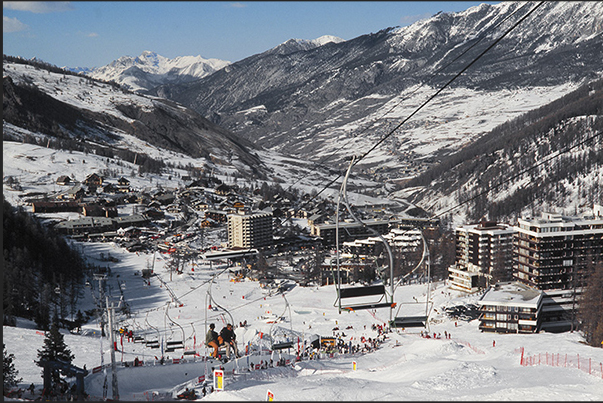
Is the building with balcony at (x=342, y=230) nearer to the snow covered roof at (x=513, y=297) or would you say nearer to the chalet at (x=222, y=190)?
the chalet at (x=222, y=190)

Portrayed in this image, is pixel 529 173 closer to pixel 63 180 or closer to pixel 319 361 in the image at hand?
pixel 63 180

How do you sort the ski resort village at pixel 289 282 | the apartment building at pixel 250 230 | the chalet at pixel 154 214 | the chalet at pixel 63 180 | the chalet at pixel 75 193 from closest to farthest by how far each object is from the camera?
the ski resort village at pixel 289 282
the apartment building at pixel 250 230
the chalet at pixel 154 214
the chalet at pixel 75 193
the chalet at pixel 63 180

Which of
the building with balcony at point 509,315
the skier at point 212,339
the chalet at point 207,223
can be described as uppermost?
the chalet at point 207,223

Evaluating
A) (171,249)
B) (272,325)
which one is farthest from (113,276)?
(272,325)

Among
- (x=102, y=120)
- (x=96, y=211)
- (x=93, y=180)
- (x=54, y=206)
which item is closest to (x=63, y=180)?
(x=93, y=180)

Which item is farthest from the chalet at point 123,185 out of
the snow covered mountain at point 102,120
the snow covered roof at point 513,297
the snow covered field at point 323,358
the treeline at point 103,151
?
the snow covered roof at point 513,297

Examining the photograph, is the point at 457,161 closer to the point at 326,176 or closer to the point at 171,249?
the point at 326,176

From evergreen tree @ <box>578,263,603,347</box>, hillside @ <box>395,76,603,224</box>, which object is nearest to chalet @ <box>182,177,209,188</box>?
hillside @ <box>395,76,603,224</box>

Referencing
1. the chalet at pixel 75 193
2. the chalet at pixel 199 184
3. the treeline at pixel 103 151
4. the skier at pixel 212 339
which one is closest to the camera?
the skier at pixel 212 339
